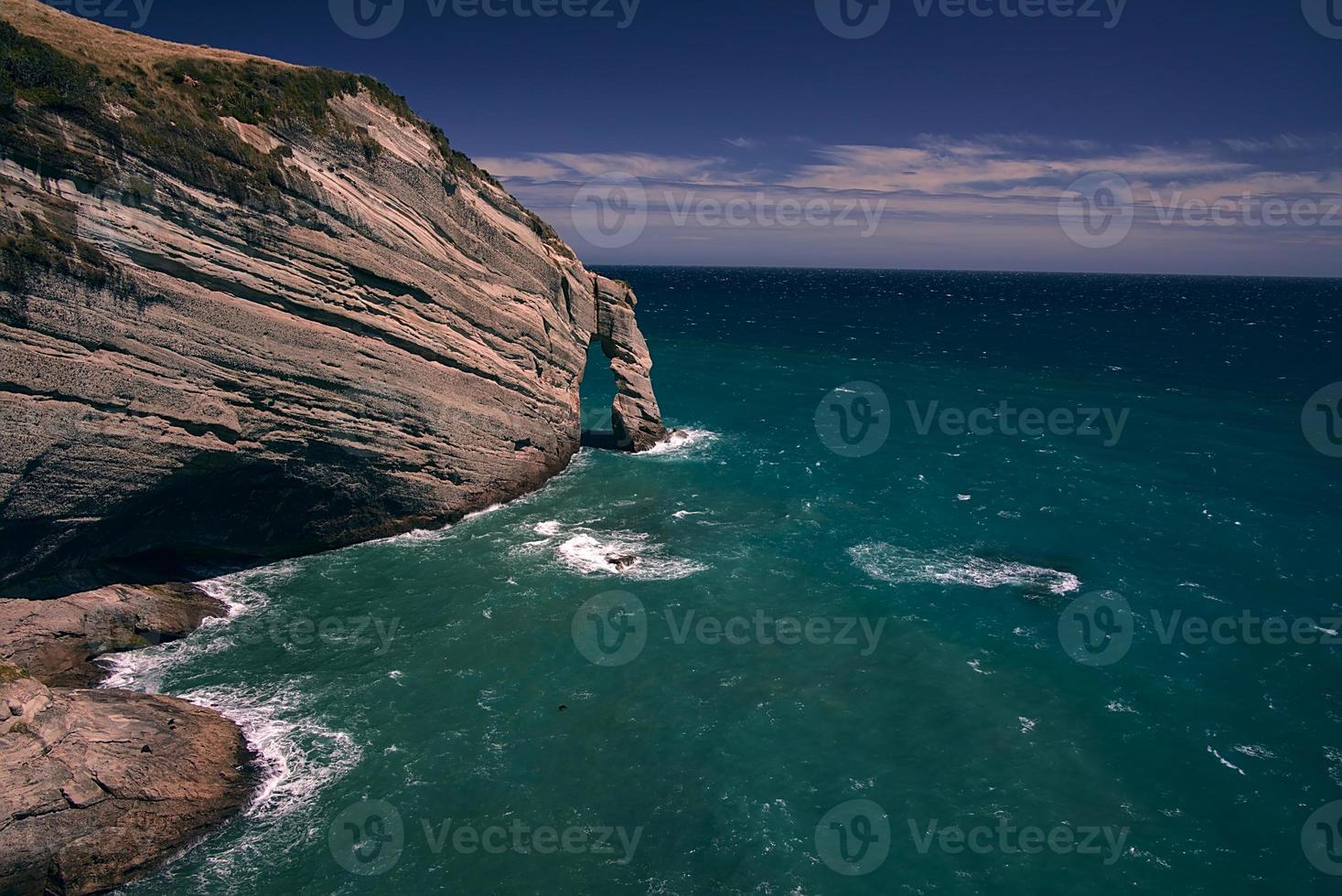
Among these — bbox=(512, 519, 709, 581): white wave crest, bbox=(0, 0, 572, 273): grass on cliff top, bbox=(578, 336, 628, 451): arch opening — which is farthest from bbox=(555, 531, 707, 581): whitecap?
bbox=(0, 0, 572, 273): grass on cliff top

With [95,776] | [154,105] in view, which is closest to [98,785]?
[95,776]

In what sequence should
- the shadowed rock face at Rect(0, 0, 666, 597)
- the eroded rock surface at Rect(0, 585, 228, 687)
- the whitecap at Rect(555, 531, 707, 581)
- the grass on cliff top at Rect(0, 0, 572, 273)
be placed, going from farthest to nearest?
the whitecap at Rect(555, 531, 707, 581)
the shadowed rock face at Rect(0, 0, 666, 597)
the eroded rock surface at Rect(0, 585, 228, 687)
the grass on cliff top at Rect(0, 0, 572, 273)

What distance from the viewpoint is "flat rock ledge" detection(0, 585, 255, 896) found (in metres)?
20.1

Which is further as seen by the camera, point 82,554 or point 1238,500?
point 1238,500

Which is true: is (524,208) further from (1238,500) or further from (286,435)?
(1238,500)

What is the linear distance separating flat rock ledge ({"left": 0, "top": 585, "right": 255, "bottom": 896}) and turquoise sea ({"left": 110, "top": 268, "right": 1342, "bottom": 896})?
1.26 meters

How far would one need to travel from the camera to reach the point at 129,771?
22.3 metres

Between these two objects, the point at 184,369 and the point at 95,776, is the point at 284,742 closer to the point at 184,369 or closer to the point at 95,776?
the point at 95,776

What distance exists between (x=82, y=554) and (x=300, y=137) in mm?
22754

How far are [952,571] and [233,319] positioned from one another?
40.4 m

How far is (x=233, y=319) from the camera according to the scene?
33344mm

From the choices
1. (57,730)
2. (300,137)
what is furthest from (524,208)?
(57,730)

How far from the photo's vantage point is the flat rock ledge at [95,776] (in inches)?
790

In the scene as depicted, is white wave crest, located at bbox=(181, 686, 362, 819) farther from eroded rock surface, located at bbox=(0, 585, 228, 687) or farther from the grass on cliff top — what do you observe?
the grass on cliff top
